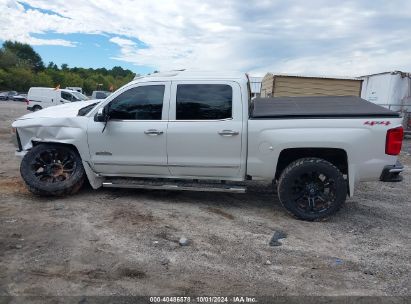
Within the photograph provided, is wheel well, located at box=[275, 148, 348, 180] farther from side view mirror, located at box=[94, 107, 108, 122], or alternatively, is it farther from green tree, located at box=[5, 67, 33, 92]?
green tree, located at box=[5, 67, 33, 92]

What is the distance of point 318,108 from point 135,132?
2.61 meters

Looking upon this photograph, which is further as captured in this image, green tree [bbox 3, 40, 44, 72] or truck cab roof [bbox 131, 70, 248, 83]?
green tree [bbox 3, 40, 44, 72]

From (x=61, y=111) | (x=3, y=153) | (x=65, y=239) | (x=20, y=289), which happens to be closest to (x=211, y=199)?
(x=65, y=239)

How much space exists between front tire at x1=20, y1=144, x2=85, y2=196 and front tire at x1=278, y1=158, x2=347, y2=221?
10.0 feet

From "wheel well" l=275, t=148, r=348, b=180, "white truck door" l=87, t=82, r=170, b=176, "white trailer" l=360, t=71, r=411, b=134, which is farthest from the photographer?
"white trailer" l=360, t=71, r=411, b=134

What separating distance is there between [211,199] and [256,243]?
66.6 inches

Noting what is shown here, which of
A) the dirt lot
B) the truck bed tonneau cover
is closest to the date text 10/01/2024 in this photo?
the dirt lot

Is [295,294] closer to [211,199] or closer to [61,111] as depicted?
[211,199]

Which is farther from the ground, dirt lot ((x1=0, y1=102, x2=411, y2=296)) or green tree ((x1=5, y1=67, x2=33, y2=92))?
green tree ((x1=5, y1=67, x2=33, y2=92))

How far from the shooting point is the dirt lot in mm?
3553

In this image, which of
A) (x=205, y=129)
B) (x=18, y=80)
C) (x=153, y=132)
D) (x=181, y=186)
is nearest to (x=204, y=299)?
(x=181, y=186)

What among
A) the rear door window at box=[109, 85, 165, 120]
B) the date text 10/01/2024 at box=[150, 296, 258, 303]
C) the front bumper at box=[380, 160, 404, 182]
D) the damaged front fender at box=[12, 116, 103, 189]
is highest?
the rear door window at box=[109, 85, 165, 120]

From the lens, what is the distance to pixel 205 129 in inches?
211

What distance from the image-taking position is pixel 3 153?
939 cm
